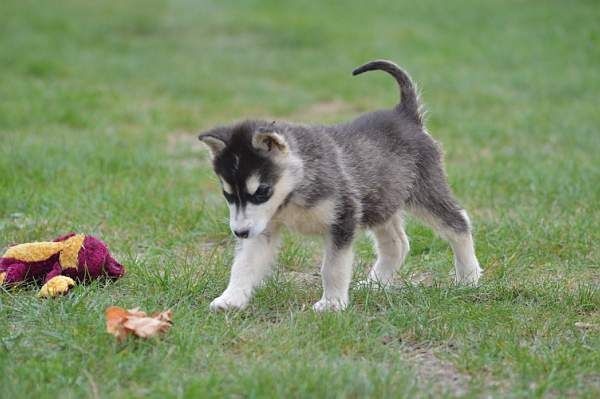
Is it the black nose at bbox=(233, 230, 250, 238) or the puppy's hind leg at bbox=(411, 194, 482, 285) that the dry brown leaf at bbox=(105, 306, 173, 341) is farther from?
the puppy's hind leg at bbox=(411, 194, 482, 285)

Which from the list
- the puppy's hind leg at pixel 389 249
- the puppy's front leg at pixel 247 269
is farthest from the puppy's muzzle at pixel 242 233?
the puppy's hind leg at pixel 389 249

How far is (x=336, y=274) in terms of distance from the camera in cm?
509

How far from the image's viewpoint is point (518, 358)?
4289mm

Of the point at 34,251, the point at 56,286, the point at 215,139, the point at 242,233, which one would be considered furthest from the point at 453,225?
the point at 34,251

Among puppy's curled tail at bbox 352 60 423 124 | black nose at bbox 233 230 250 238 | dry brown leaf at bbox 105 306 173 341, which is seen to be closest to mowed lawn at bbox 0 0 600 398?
dry brown leaf at bbox 105 306 173 341

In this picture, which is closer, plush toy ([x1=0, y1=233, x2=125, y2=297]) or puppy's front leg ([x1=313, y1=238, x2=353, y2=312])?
puppy's front leg ([x1=313, y1=238, x2=353, y2=312])

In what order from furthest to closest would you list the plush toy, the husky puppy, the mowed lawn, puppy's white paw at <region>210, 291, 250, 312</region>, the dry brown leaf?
the plush toy, puppy's white paw at <region>210, 291, 250, 312</region>, the husky puppy, the dry brown leaf, the mowed lawn

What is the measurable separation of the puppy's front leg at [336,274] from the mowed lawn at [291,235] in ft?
0.64

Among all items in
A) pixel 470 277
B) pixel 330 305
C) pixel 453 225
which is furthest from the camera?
pixel 453 225

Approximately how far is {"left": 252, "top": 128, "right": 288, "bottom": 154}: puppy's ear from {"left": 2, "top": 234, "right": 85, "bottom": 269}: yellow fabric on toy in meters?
1.37

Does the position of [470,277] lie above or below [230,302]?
below

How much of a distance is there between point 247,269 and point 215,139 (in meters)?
0.82

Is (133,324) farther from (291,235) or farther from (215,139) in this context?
(291,235)

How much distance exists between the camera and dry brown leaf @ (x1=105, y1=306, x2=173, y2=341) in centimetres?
429
